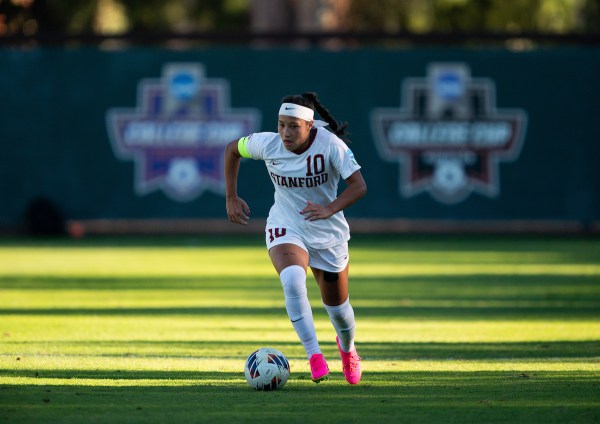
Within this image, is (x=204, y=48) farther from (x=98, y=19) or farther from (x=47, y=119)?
(x=98, y=19)

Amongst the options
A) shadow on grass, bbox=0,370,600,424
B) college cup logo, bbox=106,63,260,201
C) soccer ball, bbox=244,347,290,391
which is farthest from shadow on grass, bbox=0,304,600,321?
college cup logo, bbox=106,63,260,201

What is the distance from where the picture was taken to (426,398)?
871cm

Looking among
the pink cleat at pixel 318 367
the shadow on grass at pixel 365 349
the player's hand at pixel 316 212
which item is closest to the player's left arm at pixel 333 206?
the player's hand at pixel 316 212

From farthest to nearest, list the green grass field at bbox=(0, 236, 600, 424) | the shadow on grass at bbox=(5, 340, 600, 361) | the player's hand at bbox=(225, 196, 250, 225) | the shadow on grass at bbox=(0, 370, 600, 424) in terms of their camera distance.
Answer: the shadow on grass at bbox=(5, 340, 600, 361)
the player's hand at bbox=(225, 196, 250, 225)
the green grass field at bbox=(0, 236, 600, 424)
the shadow on grass at bbox=(0, 370, 600, 424)

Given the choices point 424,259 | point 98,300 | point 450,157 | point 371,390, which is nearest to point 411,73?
point 450,157

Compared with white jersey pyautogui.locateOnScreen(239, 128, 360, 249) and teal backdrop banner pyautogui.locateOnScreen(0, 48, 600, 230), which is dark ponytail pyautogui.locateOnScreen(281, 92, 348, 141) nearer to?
white jersey pyautogui.locateOnScreen(239, 128, 360, 249)

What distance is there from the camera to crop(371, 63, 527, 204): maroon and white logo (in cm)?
2731

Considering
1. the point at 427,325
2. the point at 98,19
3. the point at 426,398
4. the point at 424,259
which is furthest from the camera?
the point at 98,19

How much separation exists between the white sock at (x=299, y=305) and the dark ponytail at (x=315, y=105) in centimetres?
124

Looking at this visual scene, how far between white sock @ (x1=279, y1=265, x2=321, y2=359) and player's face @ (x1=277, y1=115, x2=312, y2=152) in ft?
2.99

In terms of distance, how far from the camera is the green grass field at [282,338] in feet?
27.4

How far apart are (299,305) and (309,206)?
2.32ft

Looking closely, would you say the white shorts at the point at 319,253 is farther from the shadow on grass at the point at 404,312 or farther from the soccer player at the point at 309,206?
the shadow on grass at the point at 404,312

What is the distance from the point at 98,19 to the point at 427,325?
33667 mm
